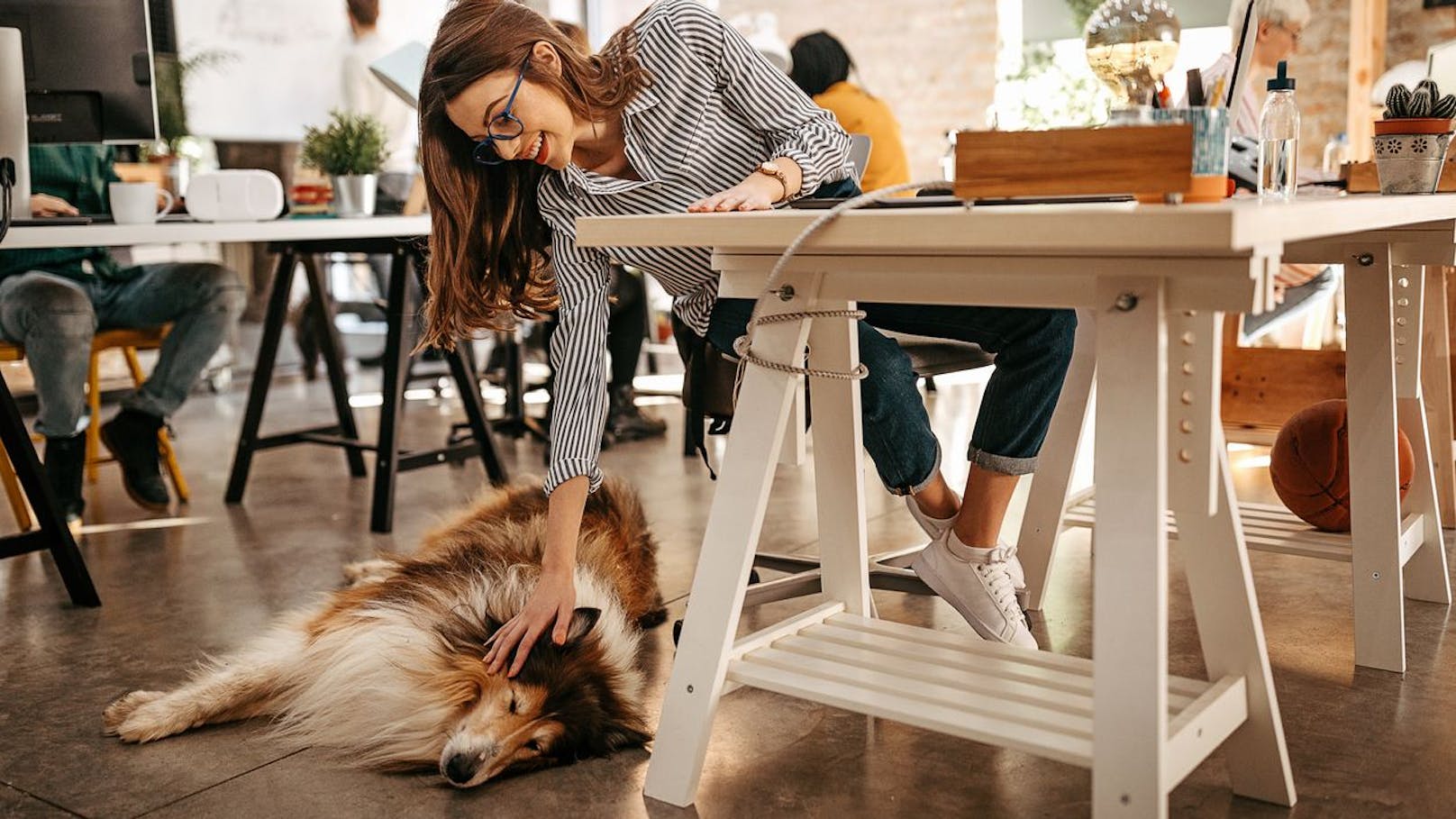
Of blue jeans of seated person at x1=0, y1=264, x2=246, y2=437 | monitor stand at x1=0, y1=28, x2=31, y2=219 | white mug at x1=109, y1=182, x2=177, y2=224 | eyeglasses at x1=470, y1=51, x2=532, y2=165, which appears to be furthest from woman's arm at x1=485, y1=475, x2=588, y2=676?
blue jeans of seated person at x1=0, y1=264, x2=246, y2=437

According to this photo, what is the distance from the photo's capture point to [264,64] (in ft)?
20.1

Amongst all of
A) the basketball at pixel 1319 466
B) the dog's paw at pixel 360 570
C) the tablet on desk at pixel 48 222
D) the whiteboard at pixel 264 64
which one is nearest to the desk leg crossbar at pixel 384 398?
the dog's paw at pixel 360 570

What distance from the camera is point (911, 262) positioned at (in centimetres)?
130

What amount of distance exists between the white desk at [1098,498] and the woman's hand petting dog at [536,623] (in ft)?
0.69

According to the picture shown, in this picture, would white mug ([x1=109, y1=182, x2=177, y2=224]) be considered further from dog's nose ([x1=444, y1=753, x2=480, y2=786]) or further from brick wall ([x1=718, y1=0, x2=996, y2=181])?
brick wall ([x1=718, y1=0, x2=996, y2=181])

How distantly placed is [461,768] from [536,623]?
0.20 m

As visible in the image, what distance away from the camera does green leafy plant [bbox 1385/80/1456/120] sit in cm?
186

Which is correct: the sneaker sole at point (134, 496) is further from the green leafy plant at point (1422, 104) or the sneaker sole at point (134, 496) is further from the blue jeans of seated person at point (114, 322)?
the green leafy plant at point (1422, 104)

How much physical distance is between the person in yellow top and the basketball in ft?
5.79

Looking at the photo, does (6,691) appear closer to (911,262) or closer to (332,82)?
(911,262)

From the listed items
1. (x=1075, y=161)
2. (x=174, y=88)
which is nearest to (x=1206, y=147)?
(x=1075, y=161)

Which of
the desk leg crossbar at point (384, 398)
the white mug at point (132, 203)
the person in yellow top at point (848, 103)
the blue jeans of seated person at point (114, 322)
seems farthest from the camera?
the person in yellow top at point (848, 103)

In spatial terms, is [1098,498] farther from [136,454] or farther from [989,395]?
[136,454]

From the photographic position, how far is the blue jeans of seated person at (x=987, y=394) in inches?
69.1
